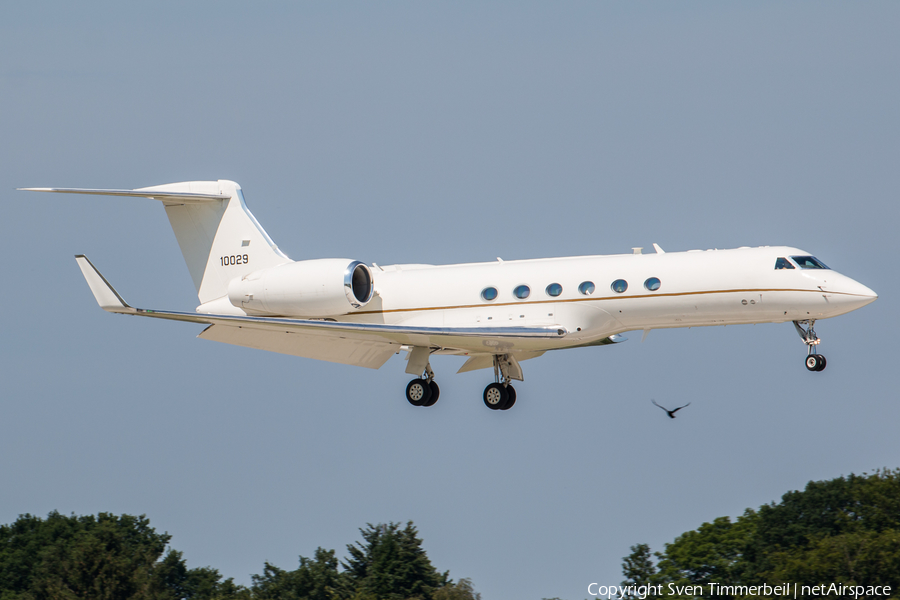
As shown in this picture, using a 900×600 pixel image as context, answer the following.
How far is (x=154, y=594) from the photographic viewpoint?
162 feet

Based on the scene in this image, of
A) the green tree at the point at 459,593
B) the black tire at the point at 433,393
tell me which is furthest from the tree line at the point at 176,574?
the black tire at the point at 433,393

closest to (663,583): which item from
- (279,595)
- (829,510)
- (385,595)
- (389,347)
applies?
(829,510)

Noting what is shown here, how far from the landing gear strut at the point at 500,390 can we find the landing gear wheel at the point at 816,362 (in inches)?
265

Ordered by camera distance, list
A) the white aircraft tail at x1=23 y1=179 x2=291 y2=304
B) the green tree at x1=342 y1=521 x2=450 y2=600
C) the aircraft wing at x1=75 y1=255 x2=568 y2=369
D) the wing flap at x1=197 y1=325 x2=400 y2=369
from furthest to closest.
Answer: the green tree at x1=342 y1=521 x2=450 y2=600, the white aircraft tail at x1=23 y1=179 x2=291 y2=304, the wing flap at x1=197 y1=325 x2=400 y2=369, the aircraft wing at x1=75 y1=255 x2=568 y2=369

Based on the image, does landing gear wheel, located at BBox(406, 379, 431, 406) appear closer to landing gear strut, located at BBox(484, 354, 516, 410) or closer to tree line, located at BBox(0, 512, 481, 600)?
landing gear strut, located at BBox(484, 354, 516, 410)

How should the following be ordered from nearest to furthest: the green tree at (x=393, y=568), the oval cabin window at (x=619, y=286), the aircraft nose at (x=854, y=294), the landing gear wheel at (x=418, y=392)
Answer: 1. the aircraft nose at (x=854, y=294)
2. the oval cabin window at (x=619, y=286)
3. the landing gear wheel at (x=418, y=392)
4. the green tree at (x=393, y=568)

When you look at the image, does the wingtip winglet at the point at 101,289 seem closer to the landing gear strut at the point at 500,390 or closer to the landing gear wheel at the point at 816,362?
the landing gear strut at the point at 500,390

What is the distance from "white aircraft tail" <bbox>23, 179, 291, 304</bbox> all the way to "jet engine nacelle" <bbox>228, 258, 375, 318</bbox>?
194 cm

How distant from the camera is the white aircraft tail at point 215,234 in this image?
3086 cm

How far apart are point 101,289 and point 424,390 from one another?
751 centimetres

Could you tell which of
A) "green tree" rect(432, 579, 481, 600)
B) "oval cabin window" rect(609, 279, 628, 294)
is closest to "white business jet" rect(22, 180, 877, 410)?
"oval cabin window" rect(609, 279, 628, 294)

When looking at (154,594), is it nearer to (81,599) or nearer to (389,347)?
(81,599)

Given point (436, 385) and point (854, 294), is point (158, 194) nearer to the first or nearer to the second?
point (436, 385)

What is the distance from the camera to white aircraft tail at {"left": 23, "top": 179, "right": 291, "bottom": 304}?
101ft
